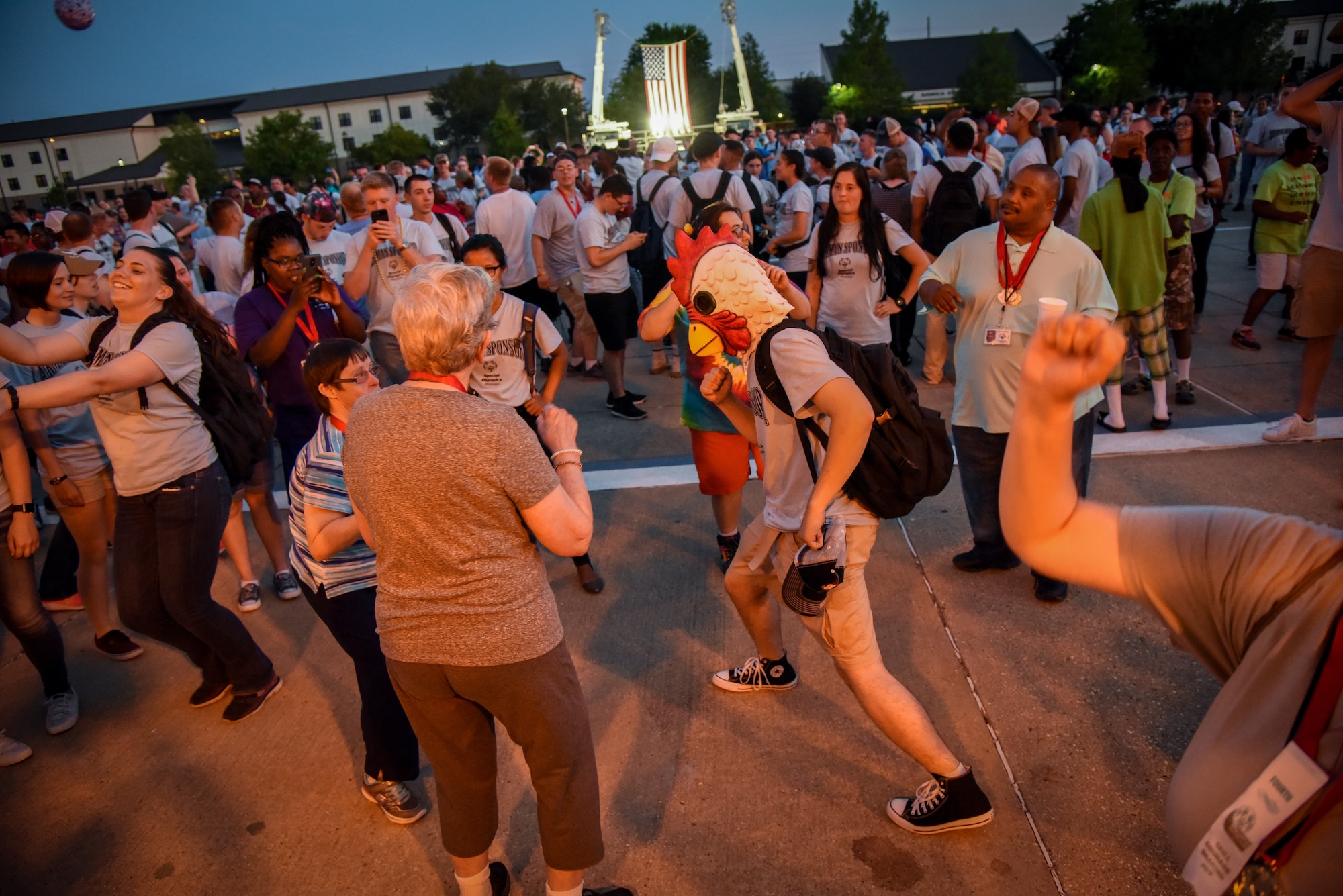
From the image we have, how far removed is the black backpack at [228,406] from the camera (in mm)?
3279

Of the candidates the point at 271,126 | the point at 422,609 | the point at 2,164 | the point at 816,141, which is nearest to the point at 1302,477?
the point at 422,609

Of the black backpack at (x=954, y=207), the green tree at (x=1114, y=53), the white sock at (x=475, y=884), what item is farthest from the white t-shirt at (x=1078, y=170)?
the green tree at (x=1114, y=53)

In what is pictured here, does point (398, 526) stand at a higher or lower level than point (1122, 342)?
lower

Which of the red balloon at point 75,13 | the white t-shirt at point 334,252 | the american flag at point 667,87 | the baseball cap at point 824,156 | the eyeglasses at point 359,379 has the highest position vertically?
the american flag at point 667,87

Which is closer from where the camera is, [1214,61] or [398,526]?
[398,526]

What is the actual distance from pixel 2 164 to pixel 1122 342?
122429 mm

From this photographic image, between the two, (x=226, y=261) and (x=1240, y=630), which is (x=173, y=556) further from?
(x=226, y=261)

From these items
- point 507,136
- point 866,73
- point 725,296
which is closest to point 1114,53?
point 866,73

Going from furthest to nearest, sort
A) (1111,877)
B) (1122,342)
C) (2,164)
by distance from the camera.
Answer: (2,164) → (1111,877) → (1122,342)

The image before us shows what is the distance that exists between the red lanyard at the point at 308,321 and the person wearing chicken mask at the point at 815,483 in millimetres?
2482

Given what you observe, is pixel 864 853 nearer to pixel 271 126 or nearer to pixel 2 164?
pixel 271 126

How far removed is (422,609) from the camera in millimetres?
1980

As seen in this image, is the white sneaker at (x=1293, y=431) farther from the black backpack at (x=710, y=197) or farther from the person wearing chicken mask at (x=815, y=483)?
the black backpack at (x=710, y=197)

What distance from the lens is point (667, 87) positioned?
4122 centimetres
